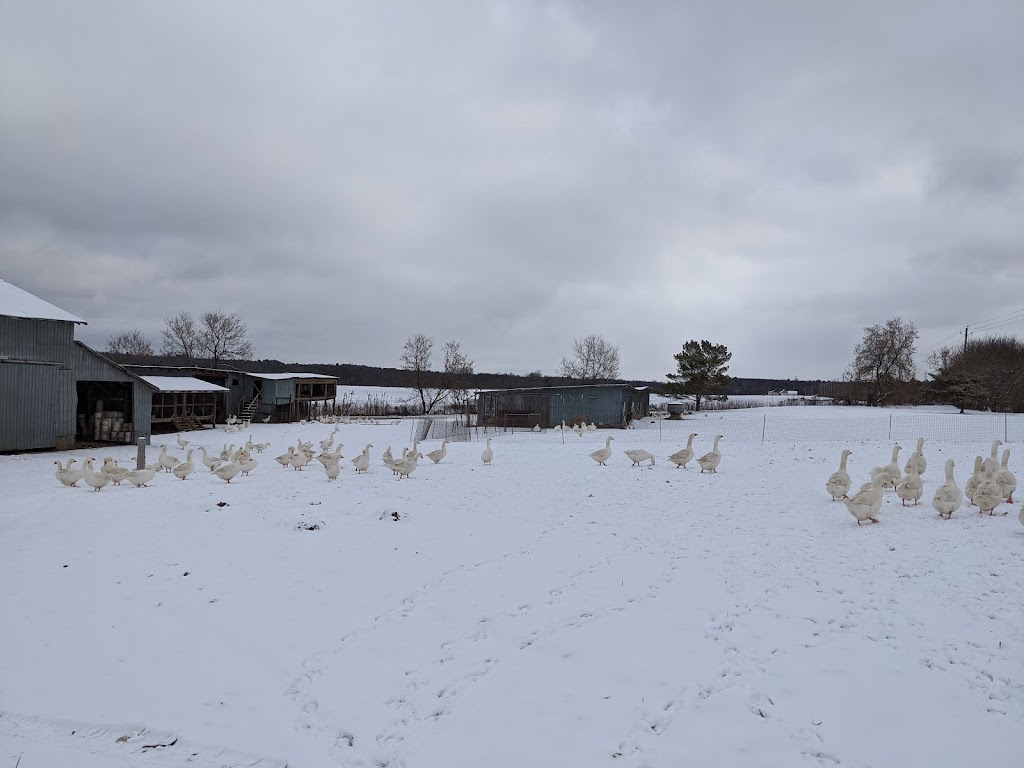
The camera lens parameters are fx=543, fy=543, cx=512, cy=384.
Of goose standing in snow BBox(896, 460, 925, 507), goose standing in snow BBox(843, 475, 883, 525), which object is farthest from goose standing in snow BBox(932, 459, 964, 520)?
goose standing in snow BBox(843, 475, 883, 525)

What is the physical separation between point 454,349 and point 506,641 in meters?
73.9

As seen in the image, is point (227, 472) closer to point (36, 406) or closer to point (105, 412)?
point (36, 406)

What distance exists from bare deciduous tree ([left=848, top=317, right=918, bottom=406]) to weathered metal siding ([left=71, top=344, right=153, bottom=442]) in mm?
65461

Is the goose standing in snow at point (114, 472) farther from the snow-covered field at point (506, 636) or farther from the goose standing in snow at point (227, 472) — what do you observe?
the goose standing in snow at point (227, 472)

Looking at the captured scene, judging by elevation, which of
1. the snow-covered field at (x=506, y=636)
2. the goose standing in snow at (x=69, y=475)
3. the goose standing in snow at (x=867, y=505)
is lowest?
the snow-covered field at (x=506, y=636)

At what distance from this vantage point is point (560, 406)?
41.2 metres

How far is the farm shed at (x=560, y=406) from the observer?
4062cm

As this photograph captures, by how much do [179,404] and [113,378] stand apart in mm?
12020

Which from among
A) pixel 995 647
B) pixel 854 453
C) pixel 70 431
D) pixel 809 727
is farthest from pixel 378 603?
pixel 70 431

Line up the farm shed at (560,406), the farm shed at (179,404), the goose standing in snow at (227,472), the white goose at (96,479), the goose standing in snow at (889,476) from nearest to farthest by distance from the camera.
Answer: the goose standing in snow at (889,476), the white goose at (96,479), the goose standing in snow at (227,472), the farm shed at (179,404), the farm shed at (560,406)

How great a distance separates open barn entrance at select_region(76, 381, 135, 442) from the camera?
29.4 m

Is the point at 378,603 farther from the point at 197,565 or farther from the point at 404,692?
the point at 197,565

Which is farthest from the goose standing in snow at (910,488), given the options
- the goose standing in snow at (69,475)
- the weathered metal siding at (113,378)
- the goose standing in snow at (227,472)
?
the weathered metal siding at (113,378)

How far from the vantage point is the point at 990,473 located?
40.5ft
